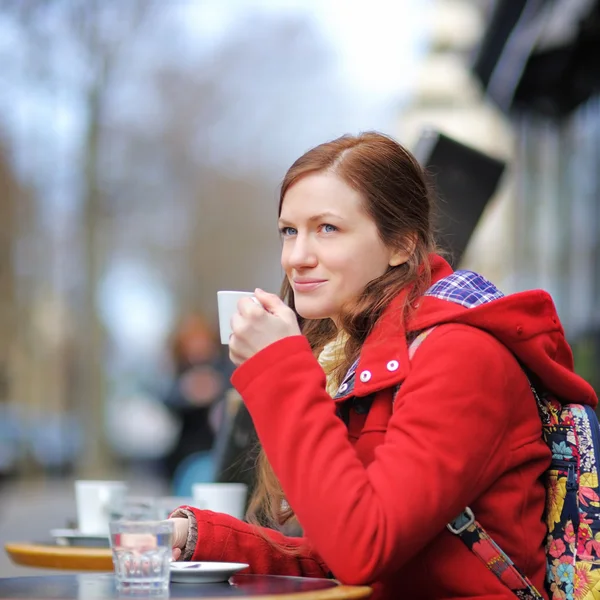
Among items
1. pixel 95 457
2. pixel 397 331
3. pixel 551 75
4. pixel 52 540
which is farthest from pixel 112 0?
pixel 397 331

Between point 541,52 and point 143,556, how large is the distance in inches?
309

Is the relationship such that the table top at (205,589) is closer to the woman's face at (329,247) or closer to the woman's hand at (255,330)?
the woman's hand at (255,330)

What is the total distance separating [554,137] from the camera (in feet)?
42.7

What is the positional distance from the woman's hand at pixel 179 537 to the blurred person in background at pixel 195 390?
7949mm

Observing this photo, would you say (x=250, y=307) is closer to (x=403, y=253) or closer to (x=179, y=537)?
(x=403, y=253)

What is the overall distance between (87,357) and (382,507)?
690 inches

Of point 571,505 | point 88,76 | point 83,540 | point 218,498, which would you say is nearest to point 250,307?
point 571,505

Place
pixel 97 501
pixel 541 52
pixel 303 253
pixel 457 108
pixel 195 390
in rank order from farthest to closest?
1. pixel 457 108
2. pixel 195 390
3. pixel 541 52
4. pixel 97 501
5. pixel 303 253

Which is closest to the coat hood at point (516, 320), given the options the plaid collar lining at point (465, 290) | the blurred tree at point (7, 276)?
the plaid collar lining at point (465, 290)

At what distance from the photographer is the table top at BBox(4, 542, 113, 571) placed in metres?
3.19

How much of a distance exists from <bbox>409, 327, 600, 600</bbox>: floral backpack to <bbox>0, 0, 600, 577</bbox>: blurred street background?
4.62 ft

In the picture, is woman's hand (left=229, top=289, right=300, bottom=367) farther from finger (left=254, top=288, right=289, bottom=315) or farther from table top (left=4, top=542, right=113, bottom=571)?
table top (left=4, top=542, right=113, bottom=571)

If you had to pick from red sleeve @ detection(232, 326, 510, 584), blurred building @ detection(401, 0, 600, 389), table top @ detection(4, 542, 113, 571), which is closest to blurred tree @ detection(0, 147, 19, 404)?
blurred building @ detection(401, 0, 600, 389)

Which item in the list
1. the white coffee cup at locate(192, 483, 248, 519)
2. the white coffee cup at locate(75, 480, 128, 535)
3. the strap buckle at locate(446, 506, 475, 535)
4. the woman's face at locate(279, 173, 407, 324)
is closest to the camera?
the strap buckle at locate(446, 506, 475, 535)
